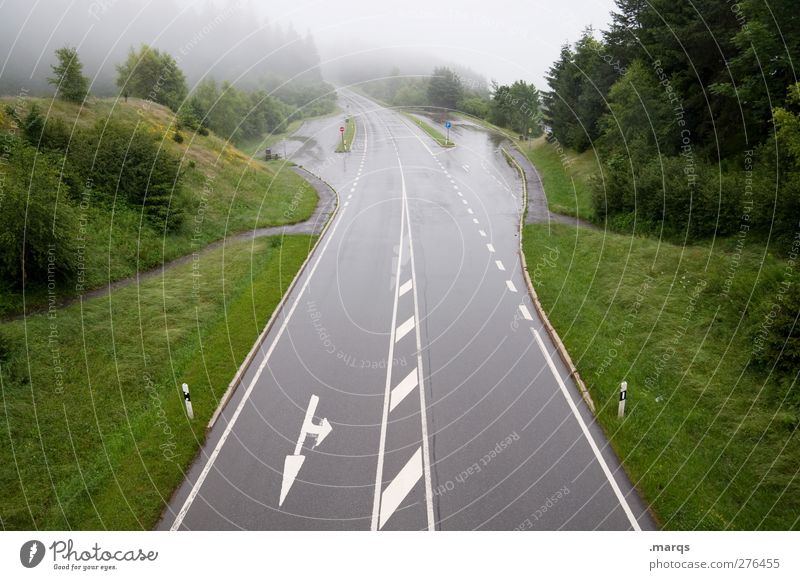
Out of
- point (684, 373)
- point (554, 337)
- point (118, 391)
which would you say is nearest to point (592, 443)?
point (684, 373)

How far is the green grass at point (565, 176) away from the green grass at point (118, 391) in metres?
18.1

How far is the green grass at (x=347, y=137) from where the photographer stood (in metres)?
53.9

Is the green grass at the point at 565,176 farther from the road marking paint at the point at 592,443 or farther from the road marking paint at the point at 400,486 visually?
the road marking paint at the point at 400,486

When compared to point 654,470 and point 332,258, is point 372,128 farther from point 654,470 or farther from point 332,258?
point 654,470

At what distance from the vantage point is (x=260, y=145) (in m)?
55.0

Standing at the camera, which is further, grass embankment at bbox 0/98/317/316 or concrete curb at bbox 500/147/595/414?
grass embankment at bbox 0/98/317/316

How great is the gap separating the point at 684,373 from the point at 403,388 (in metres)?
8.18

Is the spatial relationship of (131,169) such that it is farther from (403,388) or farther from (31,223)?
(403,388)

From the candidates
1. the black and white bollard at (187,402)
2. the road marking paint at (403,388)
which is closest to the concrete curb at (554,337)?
the road marking paint at (403,388)

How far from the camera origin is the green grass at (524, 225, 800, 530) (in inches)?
462

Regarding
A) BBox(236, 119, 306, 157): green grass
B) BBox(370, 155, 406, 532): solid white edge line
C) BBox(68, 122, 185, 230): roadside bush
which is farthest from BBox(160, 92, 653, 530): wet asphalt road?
BBox(236, 119, 306, 157): green grass

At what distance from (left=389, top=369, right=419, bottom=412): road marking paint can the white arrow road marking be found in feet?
6.51

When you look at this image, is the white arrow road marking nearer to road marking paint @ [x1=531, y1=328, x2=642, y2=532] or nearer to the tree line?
road marking paint @ [x1=531, y1=328, x2=642, y2=532]

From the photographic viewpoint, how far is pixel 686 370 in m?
15.9
